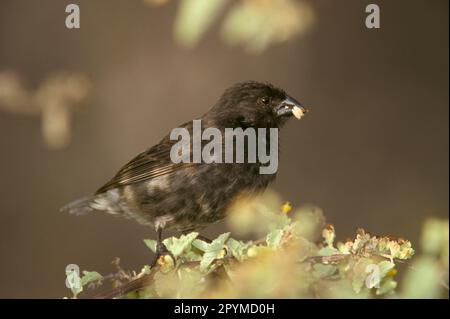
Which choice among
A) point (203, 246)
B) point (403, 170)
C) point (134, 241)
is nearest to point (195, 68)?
point (134, 241)

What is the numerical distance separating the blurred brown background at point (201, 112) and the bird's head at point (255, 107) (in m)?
1.95

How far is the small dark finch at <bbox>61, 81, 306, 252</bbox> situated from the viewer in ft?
15.4

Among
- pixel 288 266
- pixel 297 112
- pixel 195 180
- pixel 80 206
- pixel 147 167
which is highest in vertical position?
pixel 297 112

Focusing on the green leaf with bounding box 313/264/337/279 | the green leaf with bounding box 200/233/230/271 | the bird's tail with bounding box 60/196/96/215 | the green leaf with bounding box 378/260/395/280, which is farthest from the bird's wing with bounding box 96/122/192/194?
the green leaf with bounding box 378/260/395/280

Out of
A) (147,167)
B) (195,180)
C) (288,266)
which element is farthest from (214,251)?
(147,167)

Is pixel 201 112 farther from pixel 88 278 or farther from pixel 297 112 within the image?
pixel 88 278

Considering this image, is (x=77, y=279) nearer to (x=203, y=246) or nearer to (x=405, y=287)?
(x=203, y=246)

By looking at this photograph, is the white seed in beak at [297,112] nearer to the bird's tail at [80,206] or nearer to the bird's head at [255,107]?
the bird's head at [255,107]

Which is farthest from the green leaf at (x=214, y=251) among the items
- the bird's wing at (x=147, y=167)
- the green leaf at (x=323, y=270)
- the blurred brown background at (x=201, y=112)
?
the blurred brown background at (x=201, y=112)

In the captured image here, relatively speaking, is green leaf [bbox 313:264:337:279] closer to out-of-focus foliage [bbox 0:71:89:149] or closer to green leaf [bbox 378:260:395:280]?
green leaf [bbox 378:260:395:280]

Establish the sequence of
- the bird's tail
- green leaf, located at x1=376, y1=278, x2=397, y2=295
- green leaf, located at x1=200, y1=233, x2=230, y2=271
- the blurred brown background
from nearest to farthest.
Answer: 1. green leaf, located at x1=376, y1=278, x2=397, y2=295
2. green leaf, located at x1=200, y1=233, x2=230, y2=271
3. the bird's tail
4. the blurred brown background

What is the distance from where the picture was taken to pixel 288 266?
2.48 m

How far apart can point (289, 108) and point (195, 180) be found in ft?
3.25

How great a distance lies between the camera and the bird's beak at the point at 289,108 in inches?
200
